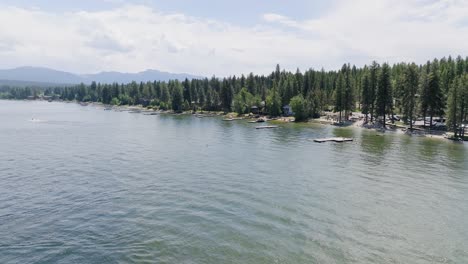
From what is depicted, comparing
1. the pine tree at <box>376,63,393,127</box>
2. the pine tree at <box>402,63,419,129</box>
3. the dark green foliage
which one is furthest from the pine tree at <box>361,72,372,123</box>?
the dark green foliage

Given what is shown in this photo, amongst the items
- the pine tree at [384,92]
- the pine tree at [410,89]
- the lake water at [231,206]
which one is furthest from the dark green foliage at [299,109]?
the lake water at [231,206]

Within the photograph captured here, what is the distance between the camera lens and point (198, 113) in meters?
200

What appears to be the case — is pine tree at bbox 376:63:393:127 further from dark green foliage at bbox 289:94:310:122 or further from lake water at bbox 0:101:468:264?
Result: lake water at bbox 0:101:468:264

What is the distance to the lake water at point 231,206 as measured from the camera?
2764cm

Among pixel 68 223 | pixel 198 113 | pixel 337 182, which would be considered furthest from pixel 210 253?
pixel 198 113

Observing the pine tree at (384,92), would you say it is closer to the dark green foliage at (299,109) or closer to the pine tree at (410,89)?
the pine tree at (410,89)

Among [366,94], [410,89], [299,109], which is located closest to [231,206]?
[410,89]

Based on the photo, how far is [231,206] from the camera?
Answer: 125 feet

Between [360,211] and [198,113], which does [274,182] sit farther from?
[198,113]

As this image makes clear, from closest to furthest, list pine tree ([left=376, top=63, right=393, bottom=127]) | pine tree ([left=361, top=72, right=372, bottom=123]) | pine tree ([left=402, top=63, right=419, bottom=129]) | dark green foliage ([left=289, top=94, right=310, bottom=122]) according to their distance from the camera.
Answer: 1. pine tree ([left=402, top=63, right=419, bottom=129])
2. pine tree ([left=376, top=63, right=393, bottom=127])
3. pine tree ([left=361, top=72, right=372, bottom=123])
4. dark green foliage ([left=289, top=94, right=310, bottom=122])

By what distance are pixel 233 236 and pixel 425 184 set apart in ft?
109

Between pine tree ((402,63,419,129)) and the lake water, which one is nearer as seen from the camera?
the lake water

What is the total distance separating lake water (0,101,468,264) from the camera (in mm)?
27641

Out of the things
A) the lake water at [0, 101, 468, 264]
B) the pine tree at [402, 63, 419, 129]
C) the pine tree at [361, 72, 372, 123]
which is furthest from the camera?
the pine tree at [361, 72, 372, 123]
